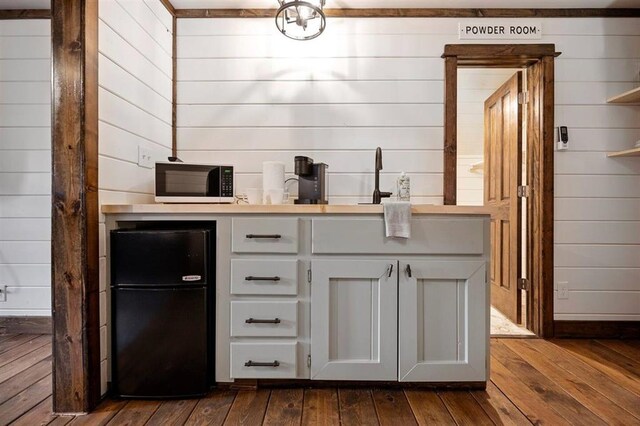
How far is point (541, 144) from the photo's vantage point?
258 centimetres

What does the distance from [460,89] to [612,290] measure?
228 centimetres

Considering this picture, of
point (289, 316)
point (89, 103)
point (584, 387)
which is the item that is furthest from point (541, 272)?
point (89, 103)

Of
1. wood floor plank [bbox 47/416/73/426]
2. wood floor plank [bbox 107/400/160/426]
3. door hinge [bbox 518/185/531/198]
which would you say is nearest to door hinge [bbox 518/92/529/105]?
door hinge [bbox 518/185/531/198]

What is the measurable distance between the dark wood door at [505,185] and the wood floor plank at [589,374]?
454 mm

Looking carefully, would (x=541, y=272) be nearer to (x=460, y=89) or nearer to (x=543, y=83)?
(x=543, y=83)

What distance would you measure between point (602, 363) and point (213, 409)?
2259mm

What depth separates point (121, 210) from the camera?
5.82 ft

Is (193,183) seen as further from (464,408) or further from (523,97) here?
(523,97)

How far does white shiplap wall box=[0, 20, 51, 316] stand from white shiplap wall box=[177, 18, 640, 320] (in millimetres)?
1053

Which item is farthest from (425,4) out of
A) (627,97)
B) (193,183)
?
(193,183)

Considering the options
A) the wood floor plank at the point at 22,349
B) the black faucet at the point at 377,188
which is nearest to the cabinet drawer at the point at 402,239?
the black faucet at the point at 377,188

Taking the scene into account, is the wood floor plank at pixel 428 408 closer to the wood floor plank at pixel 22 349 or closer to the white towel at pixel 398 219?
the white towel at pixel 398 219

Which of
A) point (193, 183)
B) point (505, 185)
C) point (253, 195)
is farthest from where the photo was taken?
point (505, 185)

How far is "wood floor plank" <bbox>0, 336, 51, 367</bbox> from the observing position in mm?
2238
